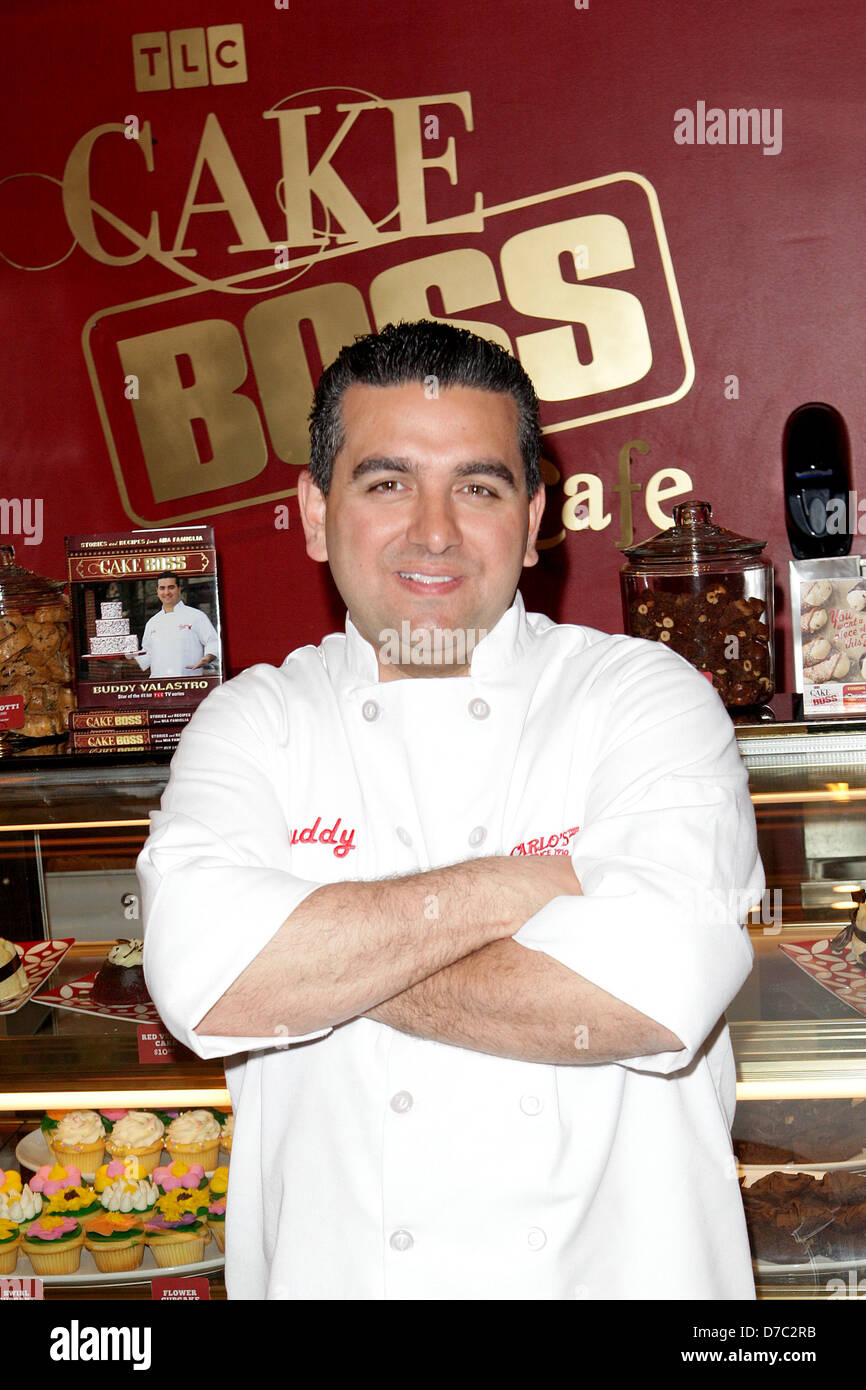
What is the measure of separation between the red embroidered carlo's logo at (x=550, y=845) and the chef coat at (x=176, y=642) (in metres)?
0.71

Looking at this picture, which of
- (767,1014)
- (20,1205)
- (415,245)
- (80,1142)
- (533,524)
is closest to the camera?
(533,524)

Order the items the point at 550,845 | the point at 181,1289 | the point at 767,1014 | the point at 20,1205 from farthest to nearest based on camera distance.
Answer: the point at 20,1205 < the point at 181,1289 < the point at 767,1014 < the point at 550,845

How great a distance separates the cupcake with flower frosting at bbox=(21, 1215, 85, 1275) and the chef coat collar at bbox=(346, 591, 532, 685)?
3.96 feet

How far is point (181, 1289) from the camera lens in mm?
2129

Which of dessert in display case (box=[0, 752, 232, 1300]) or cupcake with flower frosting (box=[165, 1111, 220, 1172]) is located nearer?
dessert in display case (box=[0, 752, 232, 1300])

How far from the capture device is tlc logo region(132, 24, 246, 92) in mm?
3021

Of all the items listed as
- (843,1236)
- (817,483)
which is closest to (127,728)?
(817,483)

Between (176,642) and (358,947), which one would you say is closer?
(358,947)

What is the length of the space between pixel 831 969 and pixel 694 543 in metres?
0.74

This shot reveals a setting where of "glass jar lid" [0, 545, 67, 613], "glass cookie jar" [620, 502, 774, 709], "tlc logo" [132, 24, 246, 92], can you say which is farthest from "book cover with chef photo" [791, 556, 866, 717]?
"tlc logo" [132, 24, 246, 92]

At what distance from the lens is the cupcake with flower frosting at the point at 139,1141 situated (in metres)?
2.38

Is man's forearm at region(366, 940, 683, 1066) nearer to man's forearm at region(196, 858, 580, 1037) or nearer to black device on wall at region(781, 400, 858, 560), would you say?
man's forearm at region(196, 858, 580, 1037)

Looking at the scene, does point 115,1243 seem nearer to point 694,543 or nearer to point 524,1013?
point 524,1013
